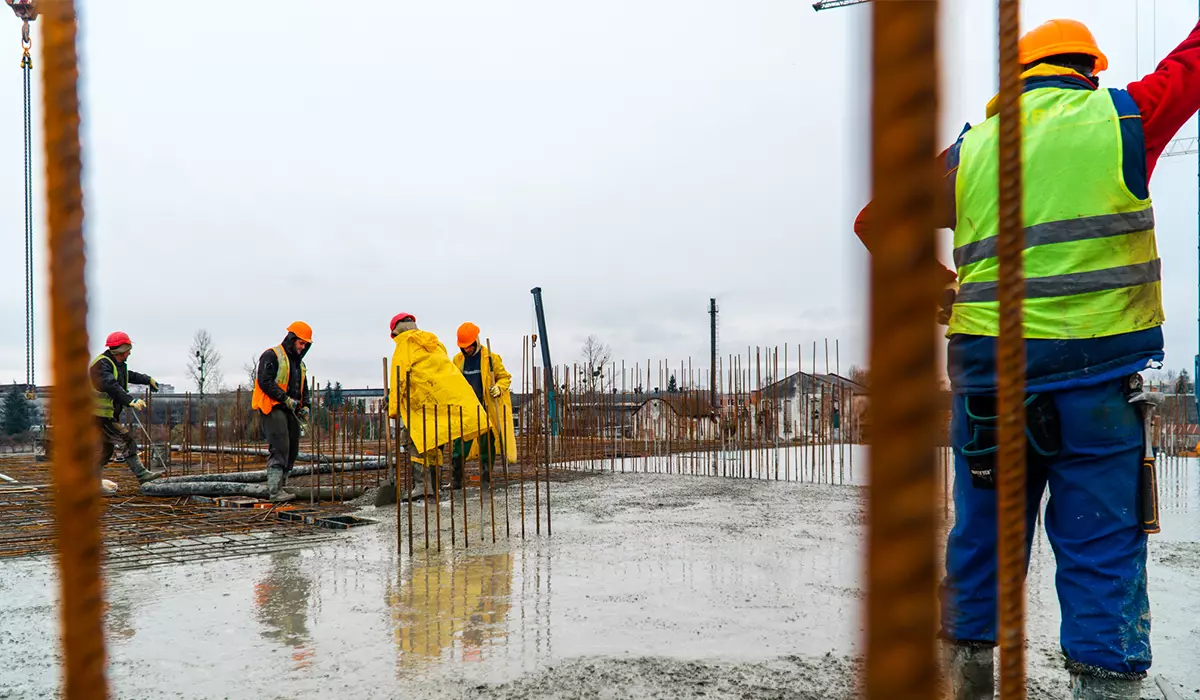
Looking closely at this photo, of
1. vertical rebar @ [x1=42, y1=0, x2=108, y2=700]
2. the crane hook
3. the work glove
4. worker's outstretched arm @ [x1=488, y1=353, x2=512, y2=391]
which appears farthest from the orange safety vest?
the crane hook

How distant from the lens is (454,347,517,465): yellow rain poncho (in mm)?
7055

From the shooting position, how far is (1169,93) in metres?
1.67

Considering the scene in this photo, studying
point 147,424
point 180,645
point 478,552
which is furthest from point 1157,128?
point 147,424

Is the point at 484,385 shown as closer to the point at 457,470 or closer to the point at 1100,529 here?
the point at 457,470

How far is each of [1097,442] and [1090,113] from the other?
0.70 m

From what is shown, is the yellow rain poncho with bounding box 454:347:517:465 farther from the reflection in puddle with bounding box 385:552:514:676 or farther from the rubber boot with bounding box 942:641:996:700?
the rubber boot with bounding box 942:641:996:700

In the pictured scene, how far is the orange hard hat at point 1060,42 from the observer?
1907 millimetres

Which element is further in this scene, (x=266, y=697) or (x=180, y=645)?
(x=180, y=645)

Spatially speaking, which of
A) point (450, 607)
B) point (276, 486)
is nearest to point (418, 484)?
point (276, 486)

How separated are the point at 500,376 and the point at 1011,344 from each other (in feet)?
21.7

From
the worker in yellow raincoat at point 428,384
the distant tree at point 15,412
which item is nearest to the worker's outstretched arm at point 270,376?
the worker in yellow raincoat at point 428,384

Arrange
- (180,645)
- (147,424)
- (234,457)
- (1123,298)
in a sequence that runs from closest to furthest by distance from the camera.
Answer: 1. (1123,298)
2. (180,645)
3. (147,424)
4. (234,457)

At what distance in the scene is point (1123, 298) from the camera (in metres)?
1.70

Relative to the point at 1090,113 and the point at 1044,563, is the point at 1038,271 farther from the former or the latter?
the point at 1044,563
